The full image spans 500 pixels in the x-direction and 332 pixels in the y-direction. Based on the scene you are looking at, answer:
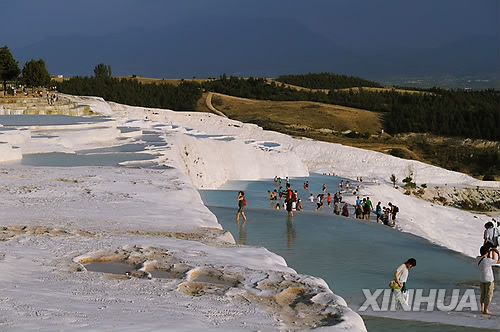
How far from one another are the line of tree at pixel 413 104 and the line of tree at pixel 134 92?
9.46 meters

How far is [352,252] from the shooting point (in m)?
9.98

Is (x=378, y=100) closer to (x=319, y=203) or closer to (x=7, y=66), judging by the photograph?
(x=7, y=66)

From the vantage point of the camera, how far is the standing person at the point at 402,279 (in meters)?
7.12

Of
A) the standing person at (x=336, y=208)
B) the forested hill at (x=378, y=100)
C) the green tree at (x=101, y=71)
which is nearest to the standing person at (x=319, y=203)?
the standing person at (x=336, y=208)

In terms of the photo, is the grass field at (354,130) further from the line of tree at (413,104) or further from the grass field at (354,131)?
the line of tree at (413,104)

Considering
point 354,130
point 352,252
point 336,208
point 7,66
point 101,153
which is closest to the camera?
point 352,252

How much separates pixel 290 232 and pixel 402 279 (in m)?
4.23

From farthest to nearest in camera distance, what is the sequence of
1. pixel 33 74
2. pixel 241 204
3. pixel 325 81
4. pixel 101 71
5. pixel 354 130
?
pixel 325 81, pixel 101 71, pixel 354 130, pixel 33 74, pixel 241 204

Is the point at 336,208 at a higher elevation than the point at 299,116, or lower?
higher

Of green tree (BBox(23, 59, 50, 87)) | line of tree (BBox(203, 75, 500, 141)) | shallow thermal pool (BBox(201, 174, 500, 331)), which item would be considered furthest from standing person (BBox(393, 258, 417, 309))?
line of tree (BBox(203, 75, 500, 141))

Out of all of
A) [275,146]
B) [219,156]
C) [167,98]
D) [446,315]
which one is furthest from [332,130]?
[446,315]

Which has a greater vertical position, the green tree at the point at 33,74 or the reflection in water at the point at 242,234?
the green tree at the point at 33,74

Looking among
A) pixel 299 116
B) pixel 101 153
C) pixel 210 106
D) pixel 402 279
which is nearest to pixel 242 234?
pixel 402 279

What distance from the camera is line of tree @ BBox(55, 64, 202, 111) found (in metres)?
61.0
